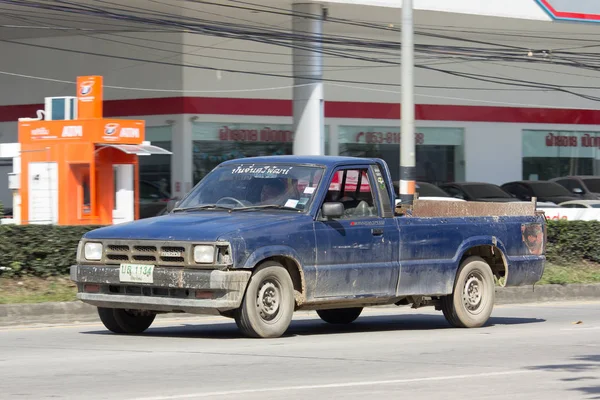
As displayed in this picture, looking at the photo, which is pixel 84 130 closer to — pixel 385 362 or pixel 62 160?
pixel 62 160

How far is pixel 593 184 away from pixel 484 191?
553 centimetres

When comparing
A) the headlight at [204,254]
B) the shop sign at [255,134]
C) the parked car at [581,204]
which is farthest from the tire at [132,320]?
the shop sign at [255,134]

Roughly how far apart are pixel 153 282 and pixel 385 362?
2341mm

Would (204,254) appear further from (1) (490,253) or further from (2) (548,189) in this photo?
(2) (548,189)

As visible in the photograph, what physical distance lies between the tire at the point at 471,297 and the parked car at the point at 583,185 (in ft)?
80.6

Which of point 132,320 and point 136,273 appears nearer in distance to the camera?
point 136,273

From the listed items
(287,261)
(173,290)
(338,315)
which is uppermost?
(287,261)

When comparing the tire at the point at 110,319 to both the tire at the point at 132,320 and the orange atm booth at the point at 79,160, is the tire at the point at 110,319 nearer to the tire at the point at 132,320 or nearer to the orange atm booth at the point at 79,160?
the tire at the point at 132,320

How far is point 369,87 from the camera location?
39500 millimetres

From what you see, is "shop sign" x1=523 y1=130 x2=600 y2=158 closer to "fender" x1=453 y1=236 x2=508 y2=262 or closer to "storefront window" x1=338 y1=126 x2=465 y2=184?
"storefront window" x1=338 y1=126 x2=465 y2=184

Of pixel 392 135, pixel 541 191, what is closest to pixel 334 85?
pixel 392 135

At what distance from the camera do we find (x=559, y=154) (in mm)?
44938

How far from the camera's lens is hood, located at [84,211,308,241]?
34.3ft

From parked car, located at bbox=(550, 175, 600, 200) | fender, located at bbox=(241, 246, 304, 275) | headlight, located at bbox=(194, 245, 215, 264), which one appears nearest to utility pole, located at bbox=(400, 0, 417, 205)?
fender, located at bbox=(241, 246, 304, 275)
